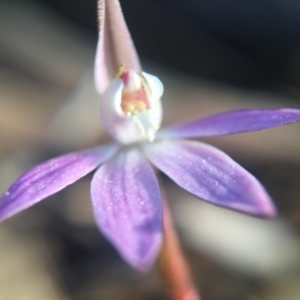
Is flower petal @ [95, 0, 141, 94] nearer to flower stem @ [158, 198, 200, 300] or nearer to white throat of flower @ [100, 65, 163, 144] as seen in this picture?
white throat of flower @ [100, 65, 163, 144]

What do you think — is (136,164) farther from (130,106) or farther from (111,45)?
(111,45)

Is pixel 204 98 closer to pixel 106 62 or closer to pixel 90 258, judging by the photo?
pixel 90 258

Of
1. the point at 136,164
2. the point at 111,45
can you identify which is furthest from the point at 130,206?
the point at 111,45

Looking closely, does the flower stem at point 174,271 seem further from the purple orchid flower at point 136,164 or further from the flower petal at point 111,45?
the flower petal at point 111,45

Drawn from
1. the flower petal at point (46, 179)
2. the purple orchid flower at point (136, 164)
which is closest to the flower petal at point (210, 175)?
the purple orchid flower at point (136, 164)

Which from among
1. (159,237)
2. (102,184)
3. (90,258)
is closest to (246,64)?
(90,258)

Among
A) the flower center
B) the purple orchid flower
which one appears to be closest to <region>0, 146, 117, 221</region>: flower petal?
the purple orchid flower
